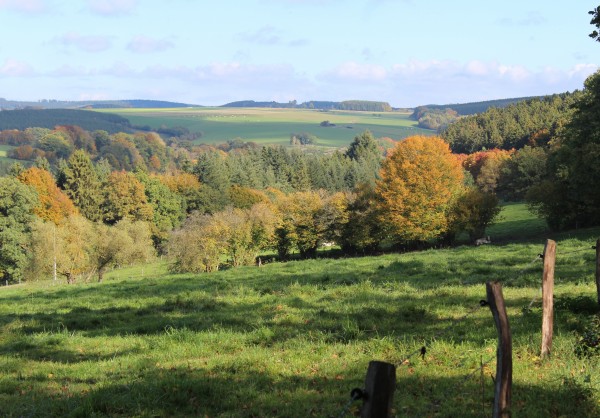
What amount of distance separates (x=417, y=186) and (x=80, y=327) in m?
46.1

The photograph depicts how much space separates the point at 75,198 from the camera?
93.6 metres

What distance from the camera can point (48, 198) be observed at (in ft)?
273

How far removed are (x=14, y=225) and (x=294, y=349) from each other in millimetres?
67477

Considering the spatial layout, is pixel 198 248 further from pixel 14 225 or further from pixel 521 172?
pixel 521 172

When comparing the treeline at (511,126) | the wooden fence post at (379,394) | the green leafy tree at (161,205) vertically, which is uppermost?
the treeline at (511,126)

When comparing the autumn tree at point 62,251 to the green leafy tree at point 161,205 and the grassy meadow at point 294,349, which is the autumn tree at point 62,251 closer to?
the grassy meadow at point 294,349

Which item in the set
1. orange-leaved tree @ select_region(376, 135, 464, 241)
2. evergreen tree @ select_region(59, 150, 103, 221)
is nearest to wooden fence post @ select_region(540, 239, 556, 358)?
orange-leaved tree @ select_region(376, 135, 464, 241)

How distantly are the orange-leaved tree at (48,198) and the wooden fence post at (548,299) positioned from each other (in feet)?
265

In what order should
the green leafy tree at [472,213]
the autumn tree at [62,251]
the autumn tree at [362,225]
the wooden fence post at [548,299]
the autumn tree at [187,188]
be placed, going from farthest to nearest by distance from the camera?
the autumn tree at [187,188] → the autumn tree at [362,225] → the green leafy tree at [472,213] → the autumn tree at [62,251] → the wooden fence post at [548,299]

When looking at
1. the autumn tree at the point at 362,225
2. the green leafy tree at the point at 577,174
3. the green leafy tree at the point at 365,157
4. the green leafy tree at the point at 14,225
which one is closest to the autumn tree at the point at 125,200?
the green leafy tree at the point at 14,225

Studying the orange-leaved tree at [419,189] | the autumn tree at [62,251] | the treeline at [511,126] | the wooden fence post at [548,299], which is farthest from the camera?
the treeline at [511,126]

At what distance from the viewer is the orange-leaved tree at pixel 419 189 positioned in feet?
182

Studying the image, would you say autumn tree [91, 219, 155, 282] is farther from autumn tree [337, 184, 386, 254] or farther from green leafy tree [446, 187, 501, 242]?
green leafy tree [446, 187, 501, 242]

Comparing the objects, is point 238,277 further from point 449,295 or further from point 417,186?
point 417,186
